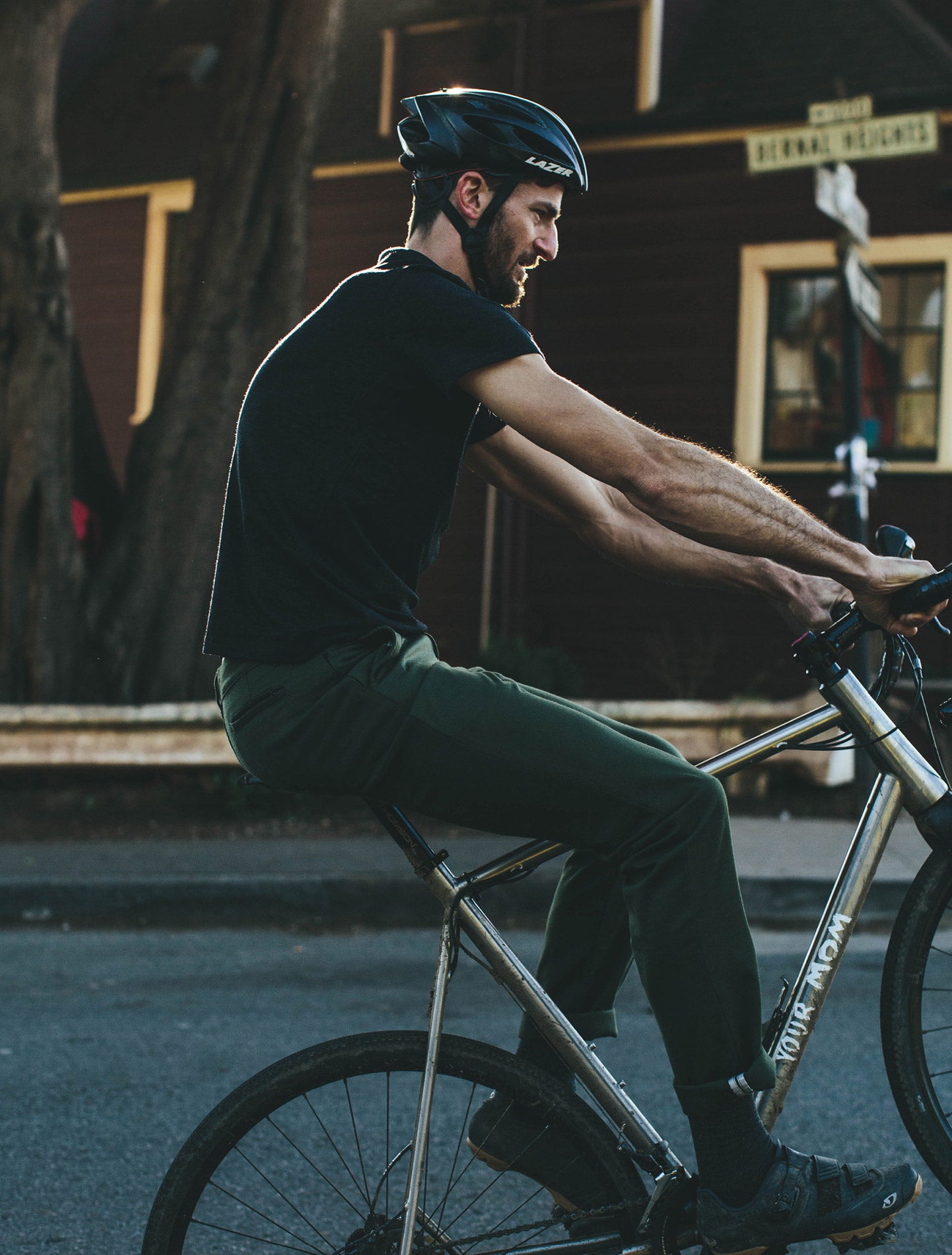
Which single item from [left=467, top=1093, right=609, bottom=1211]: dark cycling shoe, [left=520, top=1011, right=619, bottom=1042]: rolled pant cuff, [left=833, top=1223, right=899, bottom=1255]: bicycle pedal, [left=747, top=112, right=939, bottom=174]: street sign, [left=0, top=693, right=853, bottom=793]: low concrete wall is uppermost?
[left=747, top=112, right=939, bottom=174]: street sign

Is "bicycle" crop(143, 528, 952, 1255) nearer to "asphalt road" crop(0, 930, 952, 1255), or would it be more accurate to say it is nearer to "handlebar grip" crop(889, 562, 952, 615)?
"handlebar grip" crop(889, 562, 952, 615)

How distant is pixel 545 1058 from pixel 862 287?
5.99 m

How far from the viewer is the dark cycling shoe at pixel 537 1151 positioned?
84.0 inches

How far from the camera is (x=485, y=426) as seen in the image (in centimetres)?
248

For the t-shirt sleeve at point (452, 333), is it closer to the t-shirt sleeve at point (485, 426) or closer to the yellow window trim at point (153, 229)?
the t-shirt sleeve at point (485, 426)

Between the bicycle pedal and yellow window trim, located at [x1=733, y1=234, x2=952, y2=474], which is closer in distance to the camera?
the bicycle pedal

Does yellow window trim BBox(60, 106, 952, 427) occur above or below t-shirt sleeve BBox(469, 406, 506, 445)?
above

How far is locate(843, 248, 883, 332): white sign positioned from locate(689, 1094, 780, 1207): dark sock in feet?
19.3

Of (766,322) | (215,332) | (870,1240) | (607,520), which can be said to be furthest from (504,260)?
(766,322)

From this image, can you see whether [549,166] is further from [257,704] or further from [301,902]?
[301,902]

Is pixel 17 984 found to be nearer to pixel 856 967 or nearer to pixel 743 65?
pixel 856 967

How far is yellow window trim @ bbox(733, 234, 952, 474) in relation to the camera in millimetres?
10977

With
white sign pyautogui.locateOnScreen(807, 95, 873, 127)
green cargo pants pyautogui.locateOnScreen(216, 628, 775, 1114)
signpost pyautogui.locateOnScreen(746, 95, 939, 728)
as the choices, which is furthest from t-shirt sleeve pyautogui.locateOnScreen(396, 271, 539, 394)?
white sign pyautogui.locateOnScreen(807, 95, 873, 127)

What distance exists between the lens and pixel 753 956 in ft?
6.79
